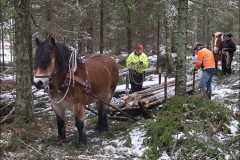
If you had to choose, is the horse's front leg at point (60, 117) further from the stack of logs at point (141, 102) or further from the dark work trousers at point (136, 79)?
the dark work trousers at point (136, 79)

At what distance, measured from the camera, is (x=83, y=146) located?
5.34 meters

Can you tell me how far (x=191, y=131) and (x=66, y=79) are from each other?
2.49 m

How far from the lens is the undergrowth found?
434 cm

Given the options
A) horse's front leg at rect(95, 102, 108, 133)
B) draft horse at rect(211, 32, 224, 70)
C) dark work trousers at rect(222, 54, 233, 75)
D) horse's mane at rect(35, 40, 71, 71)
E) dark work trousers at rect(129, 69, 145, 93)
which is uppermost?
draft horse at rect(211, 32, 224, 70)

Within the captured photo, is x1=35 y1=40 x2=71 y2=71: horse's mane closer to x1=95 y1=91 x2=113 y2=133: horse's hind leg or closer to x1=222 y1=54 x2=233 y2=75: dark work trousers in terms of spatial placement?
x1=95 y1=91 x2=113 y2=133: horse's hind leg

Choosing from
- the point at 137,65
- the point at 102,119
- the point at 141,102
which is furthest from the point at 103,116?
the point at 137,65

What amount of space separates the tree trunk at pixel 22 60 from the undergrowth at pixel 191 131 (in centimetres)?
289

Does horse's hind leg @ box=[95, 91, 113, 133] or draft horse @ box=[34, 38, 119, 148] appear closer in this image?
draft horse @ box=[34, 38, 119, 148]

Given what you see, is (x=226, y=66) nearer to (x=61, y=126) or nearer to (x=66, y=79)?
(x=61, y=126)

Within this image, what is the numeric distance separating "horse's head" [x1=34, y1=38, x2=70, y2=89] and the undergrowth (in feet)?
7.00

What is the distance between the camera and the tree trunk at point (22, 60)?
19.4ft

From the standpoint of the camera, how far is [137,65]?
925 cm

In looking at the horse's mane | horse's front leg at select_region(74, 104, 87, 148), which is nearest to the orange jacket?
horse's front leg at select_region(74, 104, 87, 148)

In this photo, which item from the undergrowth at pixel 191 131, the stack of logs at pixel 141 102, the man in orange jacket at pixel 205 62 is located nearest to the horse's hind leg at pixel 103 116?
the stack of logs at pixel 141 102
